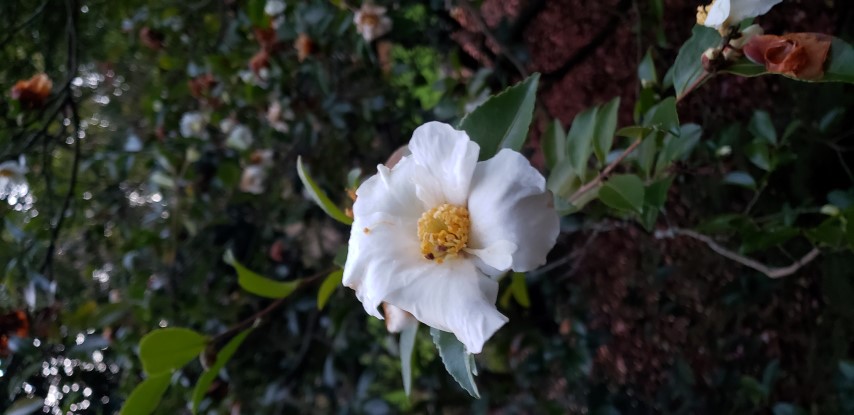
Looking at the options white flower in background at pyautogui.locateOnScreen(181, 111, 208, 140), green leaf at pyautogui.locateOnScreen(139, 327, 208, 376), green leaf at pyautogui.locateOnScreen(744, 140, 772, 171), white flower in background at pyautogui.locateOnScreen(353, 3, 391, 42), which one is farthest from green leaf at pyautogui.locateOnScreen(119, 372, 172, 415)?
white flower in background at pyautogui.locateOnScreen(181, 111, 208, 140)

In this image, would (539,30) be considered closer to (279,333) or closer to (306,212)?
(306,212)

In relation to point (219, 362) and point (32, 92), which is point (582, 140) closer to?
point (219, 362)

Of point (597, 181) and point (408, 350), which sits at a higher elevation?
point (597, 181)

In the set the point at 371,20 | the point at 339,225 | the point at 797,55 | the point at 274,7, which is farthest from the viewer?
the point at 339,225

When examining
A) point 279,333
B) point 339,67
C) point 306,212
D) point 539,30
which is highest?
Answer: point 339,67

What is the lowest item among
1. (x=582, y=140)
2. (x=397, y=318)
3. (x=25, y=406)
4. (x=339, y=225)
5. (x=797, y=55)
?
(x=339, y=225)

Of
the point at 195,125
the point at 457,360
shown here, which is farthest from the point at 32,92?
the point at 457,360

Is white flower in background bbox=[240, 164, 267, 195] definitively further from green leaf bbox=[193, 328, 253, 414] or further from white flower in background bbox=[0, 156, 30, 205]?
green leaf bbox=[193, 328, 253, 414]

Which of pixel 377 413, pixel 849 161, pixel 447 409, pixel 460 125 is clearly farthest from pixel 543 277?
pixel 460 125
